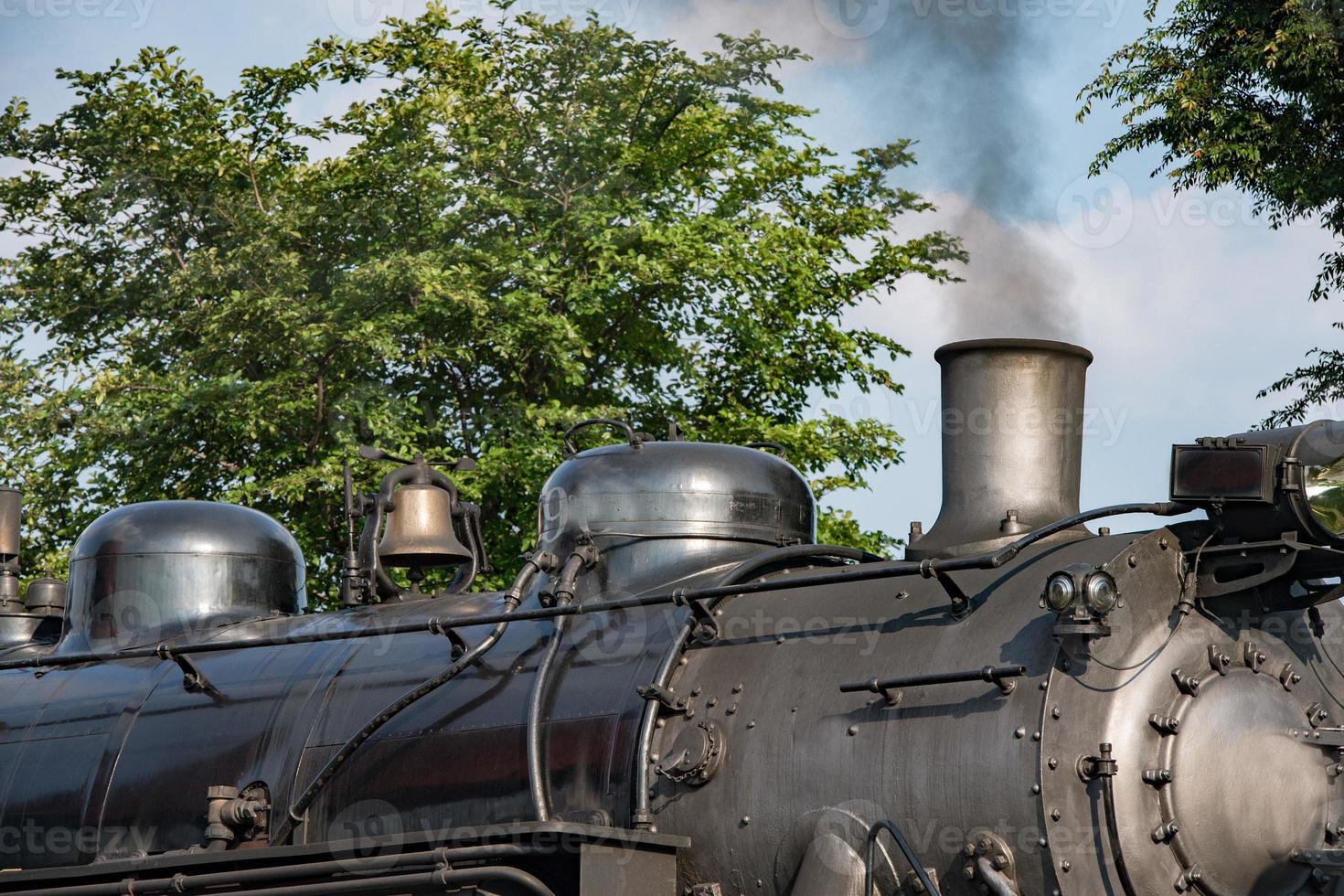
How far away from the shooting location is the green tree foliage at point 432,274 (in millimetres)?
17422

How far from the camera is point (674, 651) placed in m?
5.99

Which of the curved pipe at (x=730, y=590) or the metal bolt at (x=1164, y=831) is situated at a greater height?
the curved pipe at (x=730, y=590)

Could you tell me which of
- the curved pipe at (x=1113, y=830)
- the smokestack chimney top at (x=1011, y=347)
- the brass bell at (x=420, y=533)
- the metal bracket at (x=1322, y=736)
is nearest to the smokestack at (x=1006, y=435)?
the smokestack chimney top at (x=1011, y=347)

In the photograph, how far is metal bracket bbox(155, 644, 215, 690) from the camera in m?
7.24

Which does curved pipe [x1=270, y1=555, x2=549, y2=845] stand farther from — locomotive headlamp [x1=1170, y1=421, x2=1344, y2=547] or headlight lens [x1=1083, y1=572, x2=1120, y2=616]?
locomotive headlamp [x1=1170, y1=421, x2=1344, y2=547]

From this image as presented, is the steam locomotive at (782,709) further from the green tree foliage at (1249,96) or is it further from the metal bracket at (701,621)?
the green tree foliage at (1249,96)

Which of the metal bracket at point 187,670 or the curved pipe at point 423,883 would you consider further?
the metal bracket at point 187,670

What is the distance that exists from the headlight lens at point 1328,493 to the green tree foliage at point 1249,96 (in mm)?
8475

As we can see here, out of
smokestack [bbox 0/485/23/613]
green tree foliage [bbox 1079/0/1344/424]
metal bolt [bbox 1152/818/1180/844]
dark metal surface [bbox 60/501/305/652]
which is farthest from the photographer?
green tree foliage [bbox 1079/0/1344/424]

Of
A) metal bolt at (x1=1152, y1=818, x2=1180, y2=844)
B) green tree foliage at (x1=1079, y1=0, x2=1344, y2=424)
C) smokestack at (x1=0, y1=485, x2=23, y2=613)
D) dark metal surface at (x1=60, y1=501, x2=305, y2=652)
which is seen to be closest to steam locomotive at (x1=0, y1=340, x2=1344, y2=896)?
metal bolt at (x1=1152, y1=818, x2=1180, y2=844)

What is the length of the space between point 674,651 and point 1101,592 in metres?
1.65

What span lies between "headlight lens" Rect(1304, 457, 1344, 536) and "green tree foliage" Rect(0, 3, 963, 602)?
1175 centimetres

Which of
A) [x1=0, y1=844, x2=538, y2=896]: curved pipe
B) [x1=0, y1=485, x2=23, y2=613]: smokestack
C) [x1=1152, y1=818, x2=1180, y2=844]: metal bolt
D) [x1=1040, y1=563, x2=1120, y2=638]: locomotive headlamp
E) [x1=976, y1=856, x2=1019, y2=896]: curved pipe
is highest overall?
[x1=0, y1=485, x2=23, y2=613]: smokestack

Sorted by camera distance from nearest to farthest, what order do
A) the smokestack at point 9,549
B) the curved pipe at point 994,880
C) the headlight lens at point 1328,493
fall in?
the curved pipe at point 994,880 → the headlight lens at point 1328,493 → the smokestack at point 9,549
